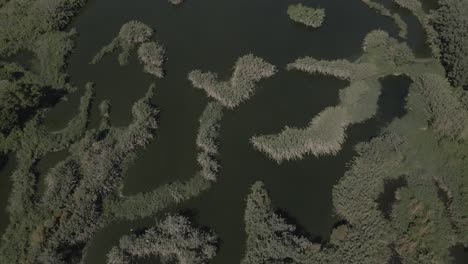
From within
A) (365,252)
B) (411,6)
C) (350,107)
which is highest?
(411,6)

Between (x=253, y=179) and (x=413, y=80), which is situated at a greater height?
(x=413, y=80)

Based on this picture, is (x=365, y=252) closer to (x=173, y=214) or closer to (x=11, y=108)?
(x=173, y=214)

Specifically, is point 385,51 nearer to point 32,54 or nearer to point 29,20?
point 32,54

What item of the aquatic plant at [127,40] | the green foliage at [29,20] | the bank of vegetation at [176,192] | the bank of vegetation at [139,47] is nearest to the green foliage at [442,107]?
the bank of vegetation at [176,192]

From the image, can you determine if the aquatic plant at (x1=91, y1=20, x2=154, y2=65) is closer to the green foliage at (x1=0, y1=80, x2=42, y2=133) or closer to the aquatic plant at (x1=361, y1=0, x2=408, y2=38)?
the green foliage at (x1=0, y1=80, x2=42, y2=133)

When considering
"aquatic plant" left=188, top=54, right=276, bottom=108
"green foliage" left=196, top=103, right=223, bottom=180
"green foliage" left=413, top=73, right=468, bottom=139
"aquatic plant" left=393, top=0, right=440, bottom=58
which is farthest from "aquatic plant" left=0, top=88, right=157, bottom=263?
"aquatic plant" left=393, top=0, right=440, bottom=58

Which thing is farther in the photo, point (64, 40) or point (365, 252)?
point (64, 40)

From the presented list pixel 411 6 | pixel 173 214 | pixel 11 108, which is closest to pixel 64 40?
pixel 11 108
